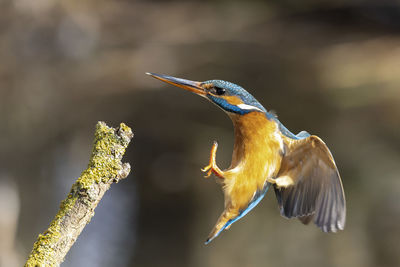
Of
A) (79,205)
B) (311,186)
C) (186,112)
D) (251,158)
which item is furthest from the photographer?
(186,112)

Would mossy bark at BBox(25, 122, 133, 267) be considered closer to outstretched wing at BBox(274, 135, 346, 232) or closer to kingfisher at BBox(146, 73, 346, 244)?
kingfisher at BBox(146, 73, 346, 244)

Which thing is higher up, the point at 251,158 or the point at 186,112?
the point at 251,158

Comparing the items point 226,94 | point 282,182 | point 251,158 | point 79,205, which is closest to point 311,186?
point 282,182

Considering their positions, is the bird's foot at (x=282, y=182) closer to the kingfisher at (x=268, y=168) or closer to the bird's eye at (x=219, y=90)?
the kingfisher at (x=268, y=168)

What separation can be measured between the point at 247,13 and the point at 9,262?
120 inches

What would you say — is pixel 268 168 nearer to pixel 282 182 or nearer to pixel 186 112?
pixel 282 182

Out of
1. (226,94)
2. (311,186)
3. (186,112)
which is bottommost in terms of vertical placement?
(186,112)

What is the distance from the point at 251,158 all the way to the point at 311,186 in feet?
0.79

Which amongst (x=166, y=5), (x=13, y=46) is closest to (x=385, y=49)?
(x=166, y=5)

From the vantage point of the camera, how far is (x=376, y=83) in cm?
474

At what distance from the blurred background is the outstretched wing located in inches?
120

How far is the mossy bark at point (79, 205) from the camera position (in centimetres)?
108

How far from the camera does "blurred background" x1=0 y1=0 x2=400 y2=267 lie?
4594 mm

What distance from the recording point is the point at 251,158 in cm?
143
